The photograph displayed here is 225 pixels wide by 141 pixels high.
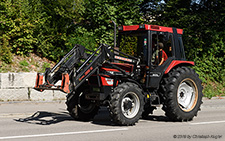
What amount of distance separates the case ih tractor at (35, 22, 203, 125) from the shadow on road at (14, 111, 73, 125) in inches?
25.7

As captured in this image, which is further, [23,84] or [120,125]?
[23,84]

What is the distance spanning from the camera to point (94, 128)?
8.43 m

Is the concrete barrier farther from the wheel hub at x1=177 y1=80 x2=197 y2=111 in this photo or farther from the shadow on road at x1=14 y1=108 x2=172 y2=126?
the wheel hub at x1=177 y1=80 x2=197 y2=111

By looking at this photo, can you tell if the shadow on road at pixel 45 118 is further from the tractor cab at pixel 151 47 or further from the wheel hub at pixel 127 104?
the tractor cab at pixel 151 47

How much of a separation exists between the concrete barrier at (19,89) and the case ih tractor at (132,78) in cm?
468

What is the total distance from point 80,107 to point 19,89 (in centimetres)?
506

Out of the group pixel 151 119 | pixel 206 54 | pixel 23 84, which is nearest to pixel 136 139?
pixel 151 119

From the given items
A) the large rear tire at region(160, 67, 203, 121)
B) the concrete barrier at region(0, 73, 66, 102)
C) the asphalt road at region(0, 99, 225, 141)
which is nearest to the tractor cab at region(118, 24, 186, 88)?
the large rear tire at region(160, 67, 203, 121)

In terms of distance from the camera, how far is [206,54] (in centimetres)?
2112

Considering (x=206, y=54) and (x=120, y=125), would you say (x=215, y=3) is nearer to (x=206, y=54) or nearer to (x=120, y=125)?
(x=206, y=54)

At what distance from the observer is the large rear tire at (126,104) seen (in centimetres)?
838

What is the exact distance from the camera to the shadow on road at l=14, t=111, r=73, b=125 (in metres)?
9.50

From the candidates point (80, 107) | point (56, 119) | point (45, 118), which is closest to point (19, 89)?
point (45, 118)

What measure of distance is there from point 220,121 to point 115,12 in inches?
441
